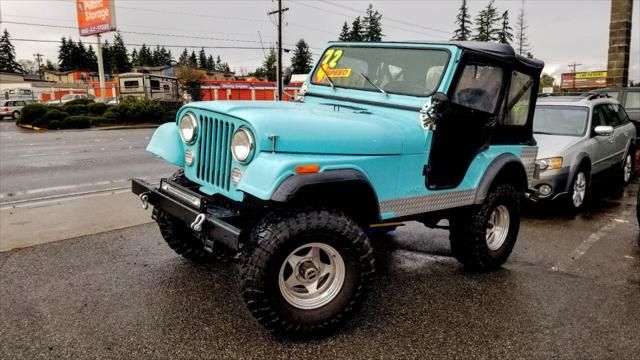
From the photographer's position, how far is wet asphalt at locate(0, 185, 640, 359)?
3.00 meters

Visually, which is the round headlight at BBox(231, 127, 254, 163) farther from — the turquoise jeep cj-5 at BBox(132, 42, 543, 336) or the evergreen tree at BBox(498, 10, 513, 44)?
the evergreen tree at BBox(498, 10, 513, 44)

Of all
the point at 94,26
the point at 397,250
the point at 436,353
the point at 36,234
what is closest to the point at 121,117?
the point at 94,26

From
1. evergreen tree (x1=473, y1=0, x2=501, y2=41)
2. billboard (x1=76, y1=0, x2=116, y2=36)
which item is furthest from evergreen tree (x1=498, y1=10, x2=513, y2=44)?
billboard (x1=76, y1=0, x2=116, y2=36)

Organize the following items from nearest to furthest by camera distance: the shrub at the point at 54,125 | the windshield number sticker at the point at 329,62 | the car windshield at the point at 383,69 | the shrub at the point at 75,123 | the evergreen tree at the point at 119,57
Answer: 1. the car windshield at the point at 383,69
2. the windshield number sticker at the point at 329,62
3. the shrub at the point at 54,125
4. the shrub at the point at 75,123
5. the evergreen tree at the point at 119,57

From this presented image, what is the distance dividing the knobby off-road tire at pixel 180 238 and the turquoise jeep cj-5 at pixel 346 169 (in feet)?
0.04

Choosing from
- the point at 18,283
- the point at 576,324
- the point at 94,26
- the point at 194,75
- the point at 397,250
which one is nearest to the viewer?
the point at 576,324

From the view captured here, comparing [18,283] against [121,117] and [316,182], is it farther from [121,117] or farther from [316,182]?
[121,117]

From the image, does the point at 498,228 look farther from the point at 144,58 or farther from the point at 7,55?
the point at 7,55

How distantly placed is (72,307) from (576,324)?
11.8 ft

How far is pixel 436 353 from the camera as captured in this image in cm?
297

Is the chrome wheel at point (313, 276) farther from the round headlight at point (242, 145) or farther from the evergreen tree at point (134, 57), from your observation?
the evergreen tree at point (134, 57)

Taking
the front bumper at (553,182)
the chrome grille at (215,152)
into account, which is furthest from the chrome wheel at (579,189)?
the chrome grille at (215,152)

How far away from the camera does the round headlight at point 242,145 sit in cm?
294

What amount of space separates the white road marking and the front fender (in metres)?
3.52
